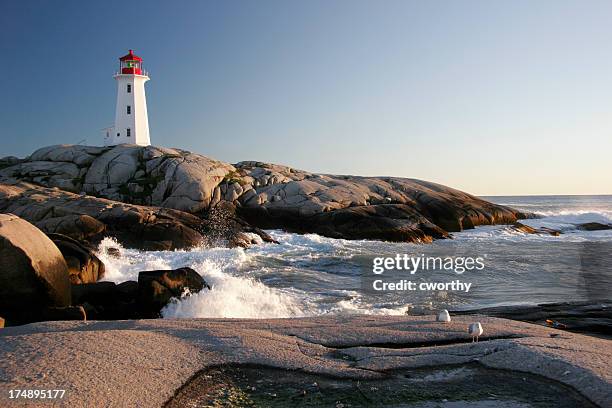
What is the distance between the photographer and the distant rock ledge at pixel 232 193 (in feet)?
108

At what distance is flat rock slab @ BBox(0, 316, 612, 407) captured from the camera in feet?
15.5

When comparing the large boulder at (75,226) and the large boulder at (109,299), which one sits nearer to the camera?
the large boulder at (109,299)

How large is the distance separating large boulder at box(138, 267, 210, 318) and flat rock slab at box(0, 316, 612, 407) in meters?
4.54

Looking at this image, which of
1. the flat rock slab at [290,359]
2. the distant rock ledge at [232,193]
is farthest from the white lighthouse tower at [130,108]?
the flat rock slab at [290,359]

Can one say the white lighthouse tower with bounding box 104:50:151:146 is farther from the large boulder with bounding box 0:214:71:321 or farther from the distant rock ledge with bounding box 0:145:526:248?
the large boulder with bounding box 0:214:71:321

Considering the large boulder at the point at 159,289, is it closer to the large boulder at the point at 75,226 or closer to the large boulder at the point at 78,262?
the large boulder at the point at 78,262

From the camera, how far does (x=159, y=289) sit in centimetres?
1233

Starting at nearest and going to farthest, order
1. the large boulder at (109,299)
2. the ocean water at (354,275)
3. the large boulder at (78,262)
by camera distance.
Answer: the large boulder at (109,299) → the ocean water at (354,275) → the large boulder at (78,262)

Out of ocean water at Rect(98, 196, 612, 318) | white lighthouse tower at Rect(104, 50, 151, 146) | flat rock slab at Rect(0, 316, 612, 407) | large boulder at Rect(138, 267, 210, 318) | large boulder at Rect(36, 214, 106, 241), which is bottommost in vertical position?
ocean water at Rect(98, 196, 612, 318)

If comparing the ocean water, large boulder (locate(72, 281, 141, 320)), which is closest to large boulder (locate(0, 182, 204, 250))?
the ocean water

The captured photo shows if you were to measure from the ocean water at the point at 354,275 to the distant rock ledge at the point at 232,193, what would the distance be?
222 centimetres

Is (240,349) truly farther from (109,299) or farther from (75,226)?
(75,226)

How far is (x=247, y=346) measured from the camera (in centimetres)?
621

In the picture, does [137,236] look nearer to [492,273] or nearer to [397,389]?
[492,273]
